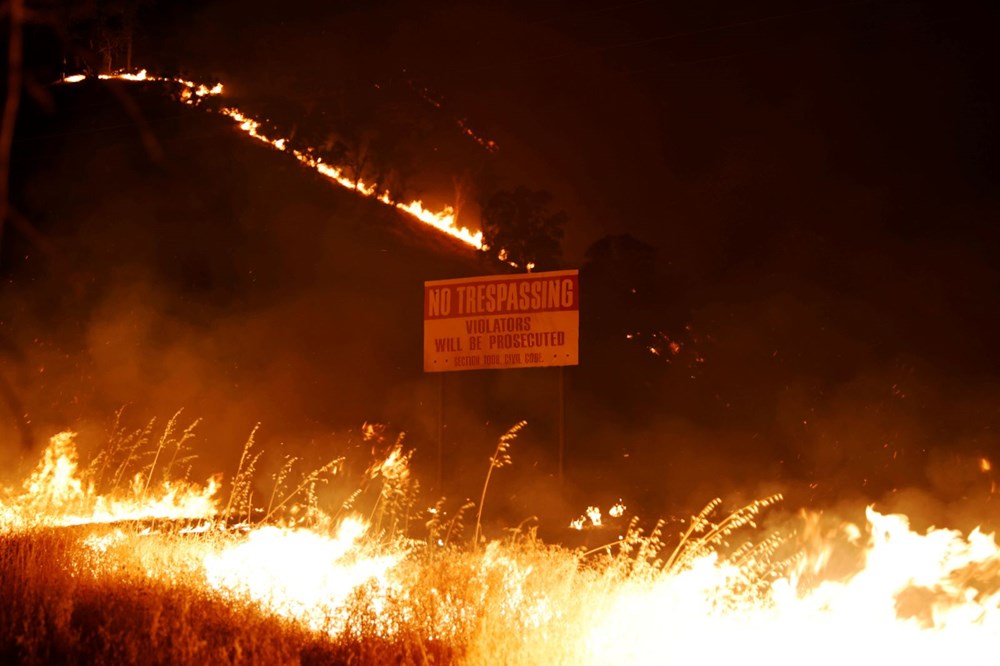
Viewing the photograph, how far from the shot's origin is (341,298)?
90.7 ft

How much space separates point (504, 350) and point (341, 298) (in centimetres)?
Answer: 1567

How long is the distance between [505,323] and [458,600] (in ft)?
17.8

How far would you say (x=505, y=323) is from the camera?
1248cm

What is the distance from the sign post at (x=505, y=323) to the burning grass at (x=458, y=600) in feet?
7.50

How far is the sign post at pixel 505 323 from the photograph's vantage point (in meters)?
12.1

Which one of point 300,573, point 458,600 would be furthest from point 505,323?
point 458,600

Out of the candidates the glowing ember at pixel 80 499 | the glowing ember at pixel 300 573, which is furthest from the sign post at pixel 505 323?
the glowing ember at pixel 80 499

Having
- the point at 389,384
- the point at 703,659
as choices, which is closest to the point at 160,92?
the point at 389,384

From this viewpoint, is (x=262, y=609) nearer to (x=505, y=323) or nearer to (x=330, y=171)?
(x=505, y=323)

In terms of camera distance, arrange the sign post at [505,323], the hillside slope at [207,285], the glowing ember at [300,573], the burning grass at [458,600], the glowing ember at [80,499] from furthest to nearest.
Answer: the hillside slope at [207,285] < the sign post at [505,323] < the glowing ember at [80,499] < the glowing ember at [300,573] < the burning grass at [458,600]

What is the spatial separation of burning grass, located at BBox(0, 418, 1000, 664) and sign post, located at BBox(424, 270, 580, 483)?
2285mm

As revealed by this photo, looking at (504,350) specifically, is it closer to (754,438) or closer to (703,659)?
(754,438)

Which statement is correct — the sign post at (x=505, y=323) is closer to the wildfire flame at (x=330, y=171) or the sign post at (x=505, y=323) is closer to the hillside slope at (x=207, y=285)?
the hillside slope at (x=207, y=285)

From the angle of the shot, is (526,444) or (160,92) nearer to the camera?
(526,444)
